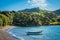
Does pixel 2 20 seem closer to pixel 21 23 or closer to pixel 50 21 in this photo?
pixel 21 23

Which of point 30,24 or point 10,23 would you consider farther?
point 30,24

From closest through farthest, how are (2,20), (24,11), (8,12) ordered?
(2,20)
(8,12)
(24,11)

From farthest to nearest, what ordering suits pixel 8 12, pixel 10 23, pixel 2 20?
pixel 8 12 < pixel 10 23 < pixel 2 20

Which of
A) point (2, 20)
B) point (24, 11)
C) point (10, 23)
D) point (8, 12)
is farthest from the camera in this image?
point (24, 11)

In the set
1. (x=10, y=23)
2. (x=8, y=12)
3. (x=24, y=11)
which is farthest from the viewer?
(x=24, y=11)

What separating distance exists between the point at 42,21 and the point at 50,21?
1.71 m

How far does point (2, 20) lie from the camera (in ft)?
78.1

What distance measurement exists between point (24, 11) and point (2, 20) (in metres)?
12.1

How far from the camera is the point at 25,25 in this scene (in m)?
32.3

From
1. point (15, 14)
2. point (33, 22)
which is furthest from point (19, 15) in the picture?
point (33, 22)

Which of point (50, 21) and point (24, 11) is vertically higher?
point (24, 11)

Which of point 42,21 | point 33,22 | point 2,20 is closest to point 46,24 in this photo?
point 42,21

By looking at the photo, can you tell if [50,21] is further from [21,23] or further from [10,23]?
[10,23]

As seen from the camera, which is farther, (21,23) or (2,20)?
(21,23)
